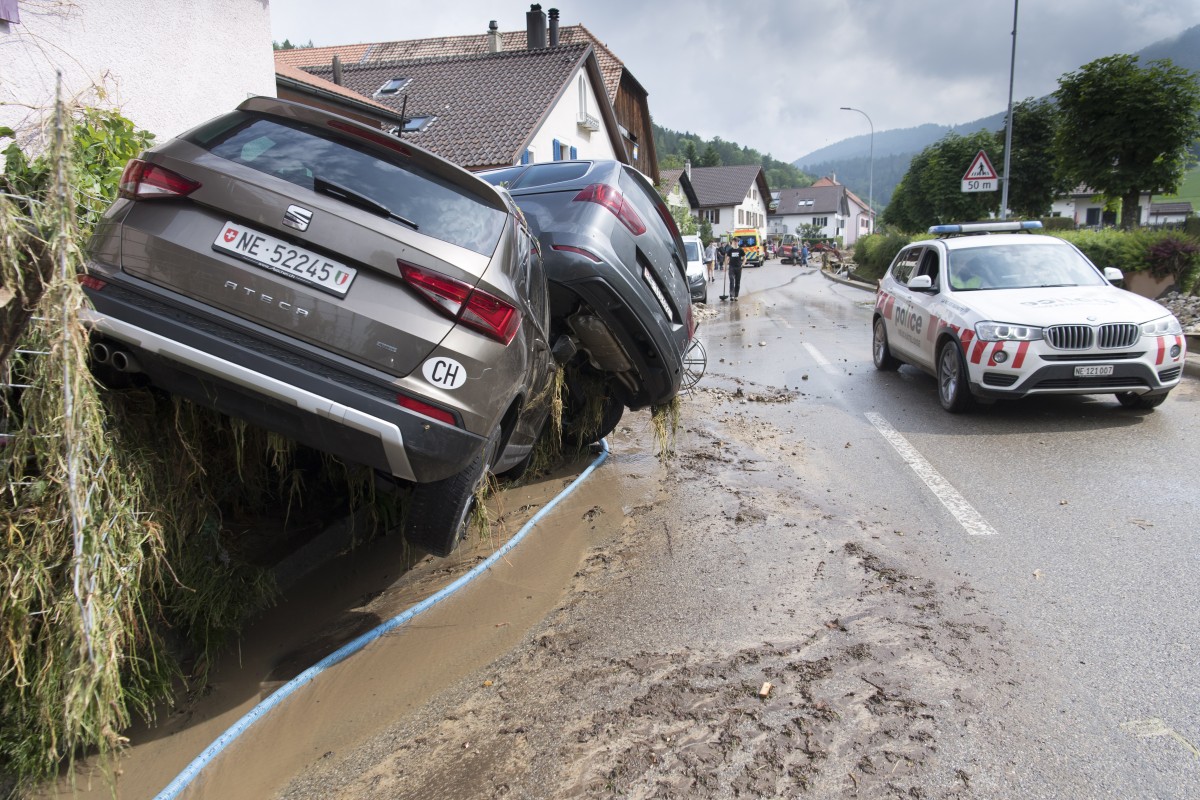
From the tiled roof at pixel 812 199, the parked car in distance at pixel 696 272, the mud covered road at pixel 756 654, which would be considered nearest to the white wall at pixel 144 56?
the mud covered road at pixel 756 654

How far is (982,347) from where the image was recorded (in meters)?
7.45

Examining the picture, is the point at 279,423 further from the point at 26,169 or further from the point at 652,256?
the point at 652,256

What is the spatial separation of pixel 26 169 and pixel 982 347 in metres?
7.09

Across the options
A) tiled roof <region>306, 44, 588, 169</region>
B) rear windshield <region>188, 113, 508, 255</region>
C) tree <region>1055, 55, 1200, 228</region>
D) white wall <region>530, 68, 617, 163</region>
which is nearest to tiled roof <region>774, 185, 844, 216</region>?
white wall <region>530, 68, 617, 163</region>

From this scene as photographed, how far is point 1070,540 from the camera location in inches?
184

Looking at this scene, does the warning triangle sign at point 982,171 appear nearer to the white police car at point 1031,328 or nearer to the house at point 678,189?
the white police car at point 1031,328

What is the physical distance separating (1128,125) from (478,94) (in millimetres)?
18131

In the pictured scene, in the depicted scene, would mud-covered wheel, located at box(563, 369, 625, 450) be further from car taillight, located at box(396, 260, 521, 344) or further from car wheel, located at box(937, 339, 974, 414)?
car wheel, located at box(937, 339, 974, 414)

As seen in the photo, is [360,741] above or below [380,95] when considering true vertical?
below

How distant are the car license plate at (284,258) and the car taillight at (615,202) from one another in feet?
8.22

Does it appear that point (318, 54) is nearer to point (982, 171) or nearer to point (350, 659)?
point (982, 171)

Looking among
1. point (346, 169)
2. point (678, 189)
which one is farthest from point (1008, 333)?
point (678, 189)

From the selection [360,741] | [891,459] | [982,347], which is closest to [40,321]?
[360,741]

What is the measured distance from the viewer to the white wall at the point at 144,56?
6168 millimetres
